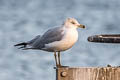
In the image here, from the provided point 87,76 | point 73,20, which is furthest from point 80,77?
point 73,20

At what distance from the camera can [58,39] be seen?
4855 millimetres

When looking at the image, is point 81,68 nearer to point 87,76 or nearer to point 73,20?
point 87,76

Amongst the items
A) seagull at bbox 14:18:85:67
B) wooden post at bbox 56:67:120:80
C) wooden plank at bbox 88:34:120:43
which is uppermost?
seagull at bbox 14:18:85:67

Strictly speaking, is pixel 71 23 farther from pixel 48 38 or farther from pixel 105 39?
pixel 105 39

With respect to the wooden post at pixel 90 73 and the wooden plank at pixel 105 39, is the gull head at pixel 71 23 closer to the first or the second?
the wooden plank at pixel 105 39

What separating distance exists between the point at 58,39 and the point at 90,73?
205 centimetres

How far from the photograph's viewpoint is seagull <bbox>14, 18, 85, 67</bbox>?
182 inches

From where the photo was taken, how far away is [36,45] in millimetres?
4984

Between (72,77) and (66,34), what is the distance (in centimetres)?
193

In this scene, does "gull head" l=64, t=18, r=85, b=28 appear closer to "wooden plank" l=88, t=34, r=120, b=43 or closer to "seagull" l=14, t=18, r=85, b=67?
"seagull" l=14, t=18, r=85, b=67

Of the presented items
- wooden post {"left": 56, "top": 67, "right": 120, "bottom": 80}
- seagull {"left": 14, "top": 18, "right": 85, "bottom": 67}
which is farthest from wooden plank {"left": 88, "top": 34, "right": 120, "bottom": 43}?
seagull {"left": 14, "top": 18, "right": 85, "bottom": 67}

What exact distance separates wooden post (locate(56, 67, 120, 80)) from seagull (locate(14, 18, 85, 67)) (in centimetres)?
168

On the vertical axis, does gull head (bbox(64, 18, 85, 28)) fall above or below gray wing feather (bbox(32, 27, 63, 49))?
above

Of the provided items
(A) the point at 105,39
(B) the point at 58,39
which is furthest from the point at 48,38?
(A) the point at 105,39
